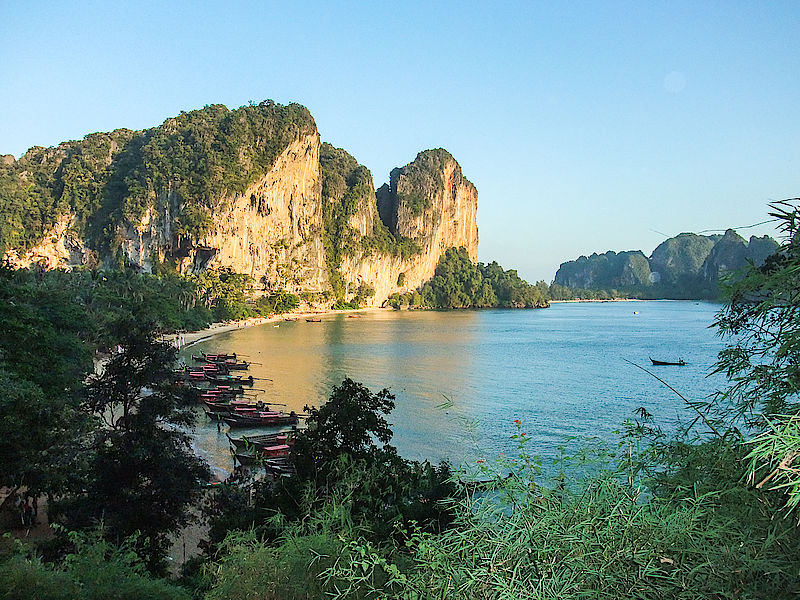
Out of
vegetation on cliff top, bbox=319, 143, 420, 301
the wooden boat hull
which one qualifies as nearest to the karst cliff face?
vegetation on cliff top, bbox=319, 143, 420, 301

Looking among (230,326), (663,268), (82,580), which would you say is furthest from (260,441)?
(663,268)

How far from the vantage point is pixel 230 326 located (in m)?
62.4

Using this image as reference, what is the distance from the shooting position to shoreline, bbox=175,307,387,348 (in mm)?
45081

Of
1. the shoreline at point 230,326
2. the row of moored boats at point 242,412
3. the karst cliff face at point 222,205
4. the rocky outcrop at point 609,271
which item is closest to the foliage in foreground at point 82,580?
the row of moored boats at point 242,412

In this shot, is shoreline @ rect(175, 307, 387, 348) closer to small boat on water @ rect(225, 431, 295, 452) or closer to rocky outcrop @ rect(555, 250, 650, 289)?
small boat on water @ rect(225, 431, 295, 452)

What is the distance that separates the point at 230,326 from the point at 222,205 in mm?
21735

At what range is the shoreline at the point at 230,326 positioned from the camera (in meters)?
45.1

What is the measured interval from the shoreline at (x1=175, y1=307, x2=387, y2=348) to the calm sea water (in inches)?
55.5

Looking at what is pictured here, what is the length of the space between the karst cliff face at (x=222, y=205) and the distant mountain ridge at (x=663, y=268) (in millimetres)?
67042

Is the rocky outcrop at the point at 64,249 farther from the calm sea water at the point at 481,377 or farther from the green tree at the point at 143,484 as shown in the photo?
the green tree at the point at 143,484

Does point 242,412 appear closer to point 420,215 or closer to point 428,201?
point 420,215

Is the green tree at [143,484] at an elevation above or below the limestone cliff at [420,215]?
below

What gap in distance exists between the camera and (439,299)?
12219 cm

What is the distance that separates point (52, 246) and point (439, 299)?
6934 cm
